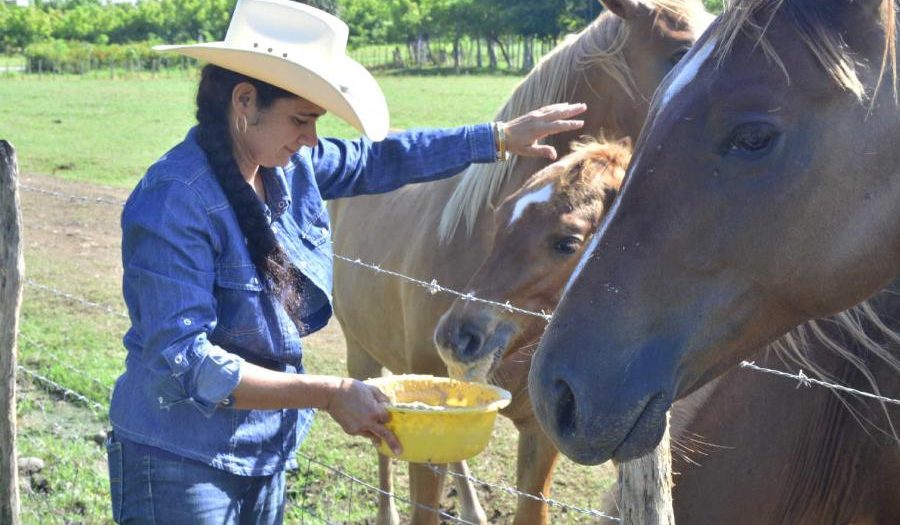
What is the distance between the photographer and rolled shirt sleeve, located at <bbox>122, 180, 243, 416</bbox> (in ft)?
6.70

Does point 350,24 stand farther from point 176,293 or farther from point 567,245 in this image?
point 176,293

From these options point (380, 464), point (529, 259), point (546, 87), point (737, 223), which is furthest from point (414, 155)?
point (380, 464)

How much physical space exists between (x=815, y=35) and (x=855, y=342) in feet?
3.48

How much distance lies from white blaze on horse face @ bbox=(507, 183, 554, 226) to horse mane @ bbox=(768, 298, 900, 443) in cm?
96

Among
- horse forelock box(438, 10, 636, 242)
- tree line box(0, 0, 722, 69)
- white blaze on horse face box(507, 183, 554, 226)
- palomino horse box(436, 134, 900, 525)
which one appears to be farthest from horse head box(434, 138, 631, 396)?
tree line box(0, 0, 722, 69)

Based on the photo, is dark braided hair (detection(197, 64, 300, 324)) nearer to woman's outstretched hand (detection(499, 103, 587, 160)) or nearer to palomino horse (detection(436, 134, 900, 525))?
woman's outstretched hand (detection(499, 103, 587, 160))

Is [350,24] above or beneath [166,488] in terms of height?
beneath

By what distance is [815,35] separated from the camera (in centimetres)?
172

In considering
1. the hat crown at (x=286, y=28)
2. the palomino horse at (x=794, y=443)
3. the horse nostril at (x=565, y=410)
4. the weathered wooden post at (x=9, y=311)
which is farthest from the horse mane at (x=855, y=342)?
the weathered wooden post at (x=9, y=311)

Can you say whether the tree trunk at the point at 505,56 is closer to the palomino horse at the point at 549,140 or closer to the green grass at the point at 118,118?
the green grass at the point at 118,118

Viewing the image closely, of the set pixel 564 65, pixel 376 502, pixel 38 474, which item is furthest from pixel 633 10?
pixel 38 474

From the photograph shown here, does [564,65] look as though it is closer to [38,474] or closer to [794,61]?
[794,61]

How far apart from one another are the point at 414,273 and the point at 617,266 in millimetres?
2608

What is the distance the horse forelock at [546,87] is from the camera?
4020 millimetres
